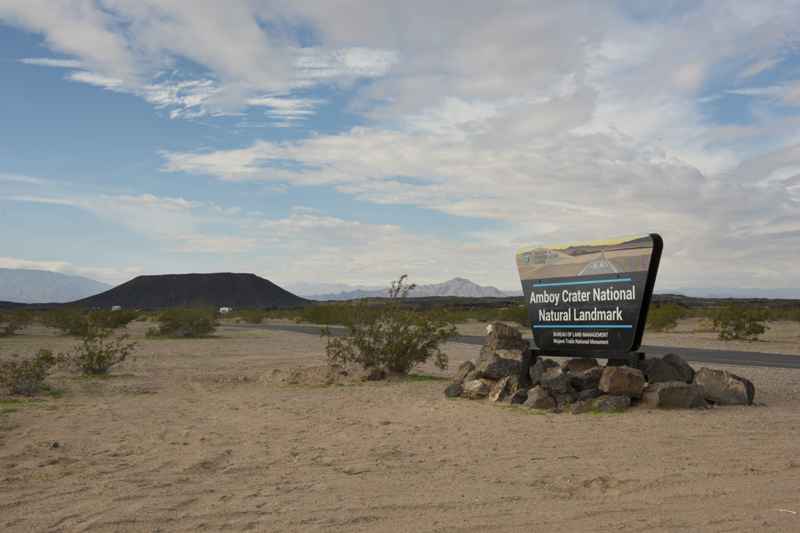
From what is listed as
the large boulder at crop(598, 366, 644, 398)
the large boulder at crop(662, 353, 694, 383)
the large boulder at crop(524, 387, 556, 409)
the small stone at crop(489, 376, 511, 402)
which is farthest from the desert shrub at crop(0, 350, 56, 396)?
the large boulder at crop(662, 353, 694, 383)

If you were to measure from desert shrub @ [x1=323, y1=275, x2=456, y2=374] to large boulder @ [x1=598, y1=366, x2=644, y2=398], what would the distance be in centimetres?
624

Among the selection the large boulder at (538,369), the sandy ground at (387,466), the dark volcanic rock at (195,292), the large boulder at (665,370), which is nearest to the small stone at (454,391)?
the sandy ground at (387,466)

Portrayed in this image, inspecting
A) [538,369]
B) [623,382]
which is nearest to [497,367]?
[538,369]

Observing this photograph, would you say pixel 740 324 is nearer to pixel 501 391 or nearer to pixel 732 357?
pixel 732 357

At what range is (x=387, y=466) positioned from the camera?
26.1ft

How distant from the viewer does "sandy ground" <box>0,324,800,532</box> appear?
6.03m

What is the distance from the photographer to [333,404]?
13055mm

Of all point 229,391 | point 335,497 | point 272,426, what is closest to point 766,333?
point 229,391

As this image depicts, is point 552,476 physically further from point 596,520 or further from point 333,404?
point 333,404

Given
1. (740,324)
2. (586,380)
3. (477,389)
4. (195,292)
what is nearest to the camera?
(586,380)

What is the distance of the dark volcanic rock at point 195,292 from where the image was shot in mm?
154375

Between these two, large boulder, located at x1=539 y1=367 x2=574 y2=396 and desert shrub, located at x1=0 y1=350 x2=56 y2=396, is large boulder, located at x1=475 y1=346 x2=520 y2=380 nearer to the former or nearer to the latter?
large boulder, located at x1=539 y1=367 x2=574 y2=396

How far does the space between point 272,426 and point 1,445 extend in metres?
3.40

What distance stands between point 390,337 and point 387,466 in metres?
9.83
